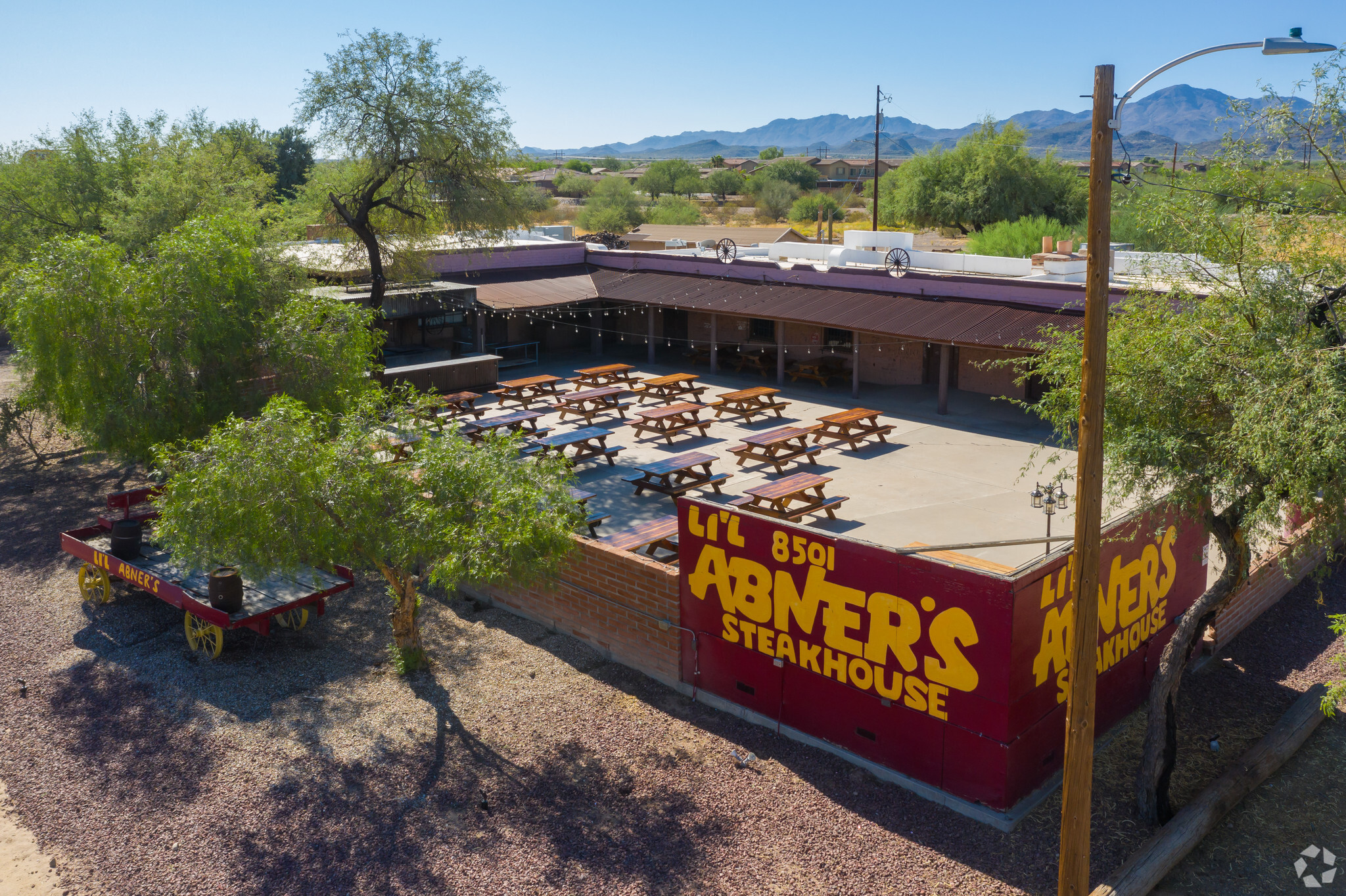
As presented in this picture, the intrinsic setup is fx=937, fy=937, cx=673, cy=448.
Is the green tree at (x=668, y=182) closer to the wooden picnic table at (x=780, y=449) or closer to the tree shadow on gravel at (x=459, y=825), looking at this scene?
the wooden picnic table at (x=780, y=449)

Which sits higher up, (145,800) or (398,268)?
(398,268)

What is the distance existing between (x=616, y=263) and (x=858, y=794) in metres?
23.4

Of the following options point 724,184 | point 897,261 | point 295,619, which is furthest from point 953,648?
point 724,184

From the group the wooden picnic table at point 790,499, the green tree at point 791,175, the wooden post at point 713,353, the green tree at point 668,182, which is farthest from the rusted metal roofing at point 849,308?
the green tree at point 668,182

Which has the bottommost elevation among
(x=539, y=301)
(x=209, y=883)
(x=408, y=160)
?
(x=209, y=883)

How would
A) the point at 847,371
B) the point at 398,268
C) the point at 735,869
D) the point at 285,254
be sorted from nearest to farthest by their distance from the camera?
the point at 735,869
the point at 285,254
the point at 398,268
the point at 847,371

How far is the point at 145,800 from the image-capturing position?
26.6 ft

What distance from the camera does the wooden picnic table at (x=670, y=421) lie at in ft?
61.5

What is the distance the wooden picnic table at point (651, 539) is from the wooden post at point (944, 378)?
961cm

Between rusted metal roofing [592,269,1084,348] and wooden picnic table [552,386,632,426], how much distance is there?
406cm

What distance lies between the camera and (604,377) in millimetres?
23891

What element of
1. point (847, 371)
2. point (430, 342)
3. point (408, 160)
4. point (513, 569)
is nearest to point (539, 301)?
point (430, 342)

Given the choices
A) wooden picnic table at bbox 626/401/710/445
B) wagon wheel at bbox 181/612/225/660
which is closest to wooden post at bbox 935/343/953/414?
wooden picnic table at bbox 626/401/710/445

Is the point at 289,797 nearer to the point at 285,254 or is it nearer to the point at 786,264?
the point at 285,254
